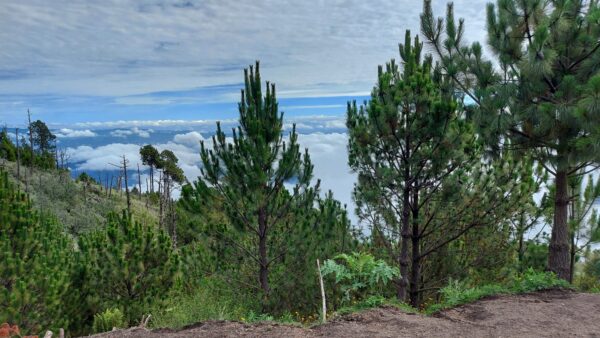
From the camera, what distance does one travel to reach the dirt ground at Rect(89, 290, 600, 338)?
600 cm

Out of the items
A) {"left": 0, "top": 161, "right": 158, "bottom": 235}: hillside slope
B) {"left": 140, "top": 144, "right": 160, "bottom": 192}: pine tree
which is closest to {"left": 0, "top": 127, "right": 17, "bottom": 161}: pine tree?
{"left": 0, "top": 161, "right": 158, "bottom": 235}: hillside slope

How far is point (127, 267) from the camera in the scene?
11.9 metres

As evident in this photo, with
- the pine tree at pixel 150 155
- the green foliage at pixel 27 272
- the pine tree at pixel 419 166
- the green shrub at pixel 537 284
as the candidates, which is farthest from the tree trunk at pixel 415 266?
the pine tree at pixel 150 155

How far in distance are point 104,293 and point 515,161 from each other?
11.2 meters

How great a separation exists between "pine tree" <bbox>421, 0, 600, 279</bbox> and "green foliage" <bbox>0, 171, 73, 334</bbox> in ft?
35.1

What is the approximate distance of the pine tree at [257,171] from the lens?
34.8ft

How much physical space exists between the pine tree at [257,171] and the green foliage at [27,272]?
4046 millimetres

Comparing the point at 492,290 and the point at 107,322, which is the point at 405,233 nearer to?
the point at 492,290

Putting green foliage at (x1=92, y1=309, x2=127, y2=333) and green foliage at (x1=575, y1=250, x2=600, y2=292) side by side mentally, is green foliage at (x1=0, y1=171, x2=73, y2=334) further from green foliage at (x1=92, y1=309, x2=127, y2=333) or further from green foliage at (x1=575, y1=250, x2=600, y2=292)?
green foliage at (x1=575, y1=250, x2=600, y2=292)

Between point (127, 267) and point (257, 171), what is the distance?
4.49 m

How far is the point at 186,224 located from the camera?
40.5ft

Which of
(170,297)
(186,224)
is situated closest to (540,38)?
(186,224)

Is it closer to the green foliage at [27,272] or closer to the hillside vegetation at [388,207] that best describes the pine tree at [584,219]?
the hillside vegetation at [388,207]

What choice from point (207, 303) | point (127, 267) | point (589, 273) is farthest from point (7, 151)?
point (589, 273)
